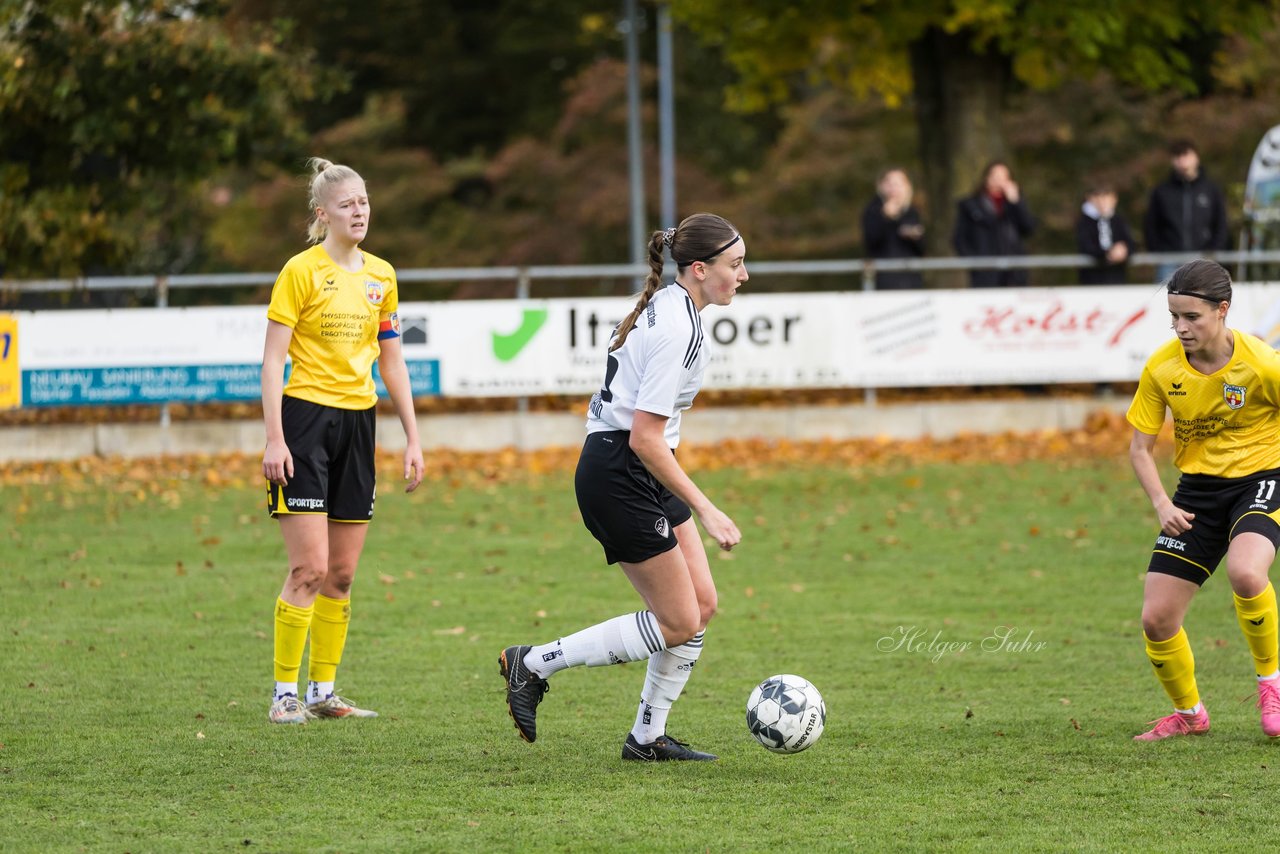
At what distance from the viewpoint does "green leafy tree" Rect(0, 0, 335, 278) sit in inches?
645

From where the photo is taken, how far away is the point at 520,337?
16.3 m

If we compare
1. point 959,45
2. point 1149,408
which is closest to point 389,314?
point 1149,408

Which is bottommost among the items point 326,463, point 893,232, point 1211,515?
point 1211,515

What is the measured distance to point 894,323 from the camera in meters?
16.9

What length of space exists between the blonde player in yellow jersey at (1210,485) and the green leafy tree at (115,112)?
40.6 feet

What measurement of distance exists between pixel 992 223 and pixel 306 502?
12.2m

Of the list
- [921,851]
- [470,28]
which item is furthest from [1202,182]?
[470,28]

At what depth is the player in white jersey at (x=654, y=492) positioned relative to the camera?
18.4 ft

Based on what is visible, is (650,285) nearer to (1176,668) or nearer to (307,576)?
(307,576)

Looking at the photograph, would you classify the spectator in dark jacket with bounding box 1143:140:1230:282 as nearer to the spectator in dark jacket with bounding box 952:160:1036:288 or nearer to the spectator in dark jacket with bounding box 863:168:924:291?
the spectator in dark jacket with bounding box 952:160:1036:288

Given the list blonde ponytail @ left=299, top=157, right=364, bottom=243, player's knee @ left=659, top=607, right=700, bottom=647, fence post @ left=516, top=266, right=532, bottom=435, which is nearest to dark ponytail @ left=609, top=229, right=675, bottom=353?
player's knee @ left=659, top=607, right=700, bottom=647

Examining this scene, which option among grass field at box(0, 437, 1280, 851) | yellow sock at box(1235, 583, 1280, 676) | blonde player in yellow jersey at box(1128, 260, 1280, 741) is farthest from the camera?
yellow sock at box(1235, 583, 1280, 676)

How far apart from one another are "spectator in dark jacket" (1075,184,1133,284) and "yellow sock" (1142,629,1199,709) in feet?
37.1

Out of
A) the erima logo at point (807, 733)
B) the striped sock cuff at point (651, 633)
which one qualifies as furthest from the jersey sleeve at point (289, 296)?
the erima logo at point (807, 733)
